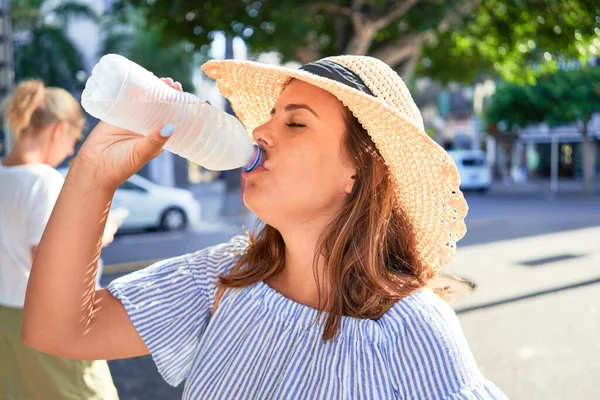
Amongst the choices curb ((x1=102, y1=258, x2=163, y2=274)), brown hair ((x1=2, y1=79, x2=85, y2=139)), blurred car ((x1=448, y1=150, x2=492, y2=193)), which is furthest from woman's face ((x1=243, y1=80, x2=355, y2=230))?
blurred car ((x1=448, y1=150, x2=492, y2=193))

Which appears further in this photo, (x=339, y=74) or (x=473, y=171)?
(x=473, y=171)

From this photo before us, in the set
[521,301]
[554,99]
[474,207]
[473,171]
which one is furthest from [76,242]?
[554,99]

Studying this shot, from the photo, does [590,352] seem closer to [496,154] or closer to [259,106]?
[259,106]

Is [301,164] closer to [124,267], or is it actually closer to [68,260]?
[68,260]

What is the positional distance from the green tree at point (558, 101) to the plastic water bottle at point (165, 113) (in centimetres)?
2514

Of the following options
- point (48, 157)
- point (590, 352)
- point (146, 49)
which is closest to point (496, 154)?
point (146, 49)

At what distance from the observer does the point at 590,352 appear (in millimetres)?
5266

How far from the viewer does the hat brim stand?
5.33 feet

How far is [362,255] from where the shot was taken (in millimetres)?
1679

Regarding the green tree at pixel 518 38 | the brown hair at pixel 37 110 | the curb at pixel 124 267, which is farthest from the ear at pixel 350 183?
the curb at pixel 124 267

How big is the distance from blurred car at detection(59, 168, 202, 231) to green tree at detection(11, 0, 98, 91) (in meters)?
11.6

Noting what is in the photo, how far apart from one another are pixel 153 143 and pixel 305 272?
1.81 feet

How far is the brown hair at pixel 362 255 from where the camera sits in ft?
5.26

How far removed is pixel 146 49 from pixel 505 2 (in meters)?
22.5
